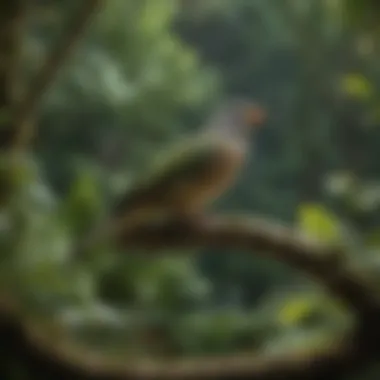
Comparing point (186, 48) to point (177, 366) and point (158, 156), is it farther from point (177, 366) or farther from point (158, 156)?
point (177, 366)

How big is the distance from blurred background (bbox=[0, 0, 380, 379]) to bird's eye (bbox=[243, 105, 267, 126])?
1.5 inches

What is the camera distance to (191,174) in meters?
0.78

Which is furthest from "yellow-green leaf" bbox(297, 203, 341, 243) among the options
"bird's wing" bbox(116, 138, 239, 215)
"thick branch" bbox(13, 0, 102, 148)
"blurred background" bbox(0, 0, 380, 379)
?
"thick branch" bbox(13, 0, 102, 148)

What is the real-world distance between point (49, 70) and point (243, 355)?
0.86ft

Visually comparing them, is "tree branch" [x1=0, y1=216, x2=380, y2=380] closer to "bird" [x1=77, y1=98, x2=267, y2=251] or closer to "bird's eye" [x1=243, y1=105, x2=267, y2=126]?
"bird" [x1=77, y1=98, x2=267, y2=251]

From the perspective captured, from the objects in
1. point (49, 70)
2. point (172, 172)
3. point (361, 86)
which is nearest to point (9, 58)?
point (49, 70)

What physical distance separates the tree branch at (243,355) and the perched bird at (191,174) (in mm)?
23

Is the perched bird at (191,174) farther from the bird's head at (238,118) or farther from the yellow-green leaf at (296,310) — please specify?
the yellow-green leaf at (296,310)

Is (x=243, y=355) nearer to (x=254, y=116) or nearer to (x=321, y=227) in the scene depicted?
(x=321, y=227)

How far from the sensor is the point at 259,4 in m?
0.92

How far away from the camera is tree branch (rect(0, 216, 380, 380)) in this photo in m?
0.67

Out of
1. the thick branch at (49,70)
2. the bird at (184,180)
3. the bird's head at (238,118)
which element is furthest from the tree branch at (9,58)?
the bird's head at (238,118)

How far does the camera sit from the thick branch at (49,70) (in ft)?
2.32

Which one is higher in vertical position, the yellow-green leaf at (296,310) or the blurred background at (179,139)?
the blurred background at (179,139)
